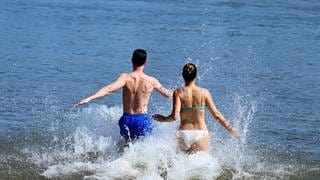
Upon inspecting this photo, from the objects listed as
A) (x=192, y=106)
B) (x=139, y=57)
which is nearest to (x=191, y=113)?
(x=192, y=106)

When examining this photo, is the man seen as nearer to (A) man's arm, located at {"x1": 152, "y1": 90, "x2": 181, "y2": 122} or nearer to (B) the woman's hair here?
Answer: (A) man's arm, located at {"x1": 152, "y1": 90, "x2": 181, "y2": 122}

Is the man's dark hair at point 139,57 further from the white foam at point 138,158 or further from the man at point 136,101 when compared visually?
the white foam at point 138,158

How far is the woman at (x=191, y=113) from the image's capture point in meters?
9.46

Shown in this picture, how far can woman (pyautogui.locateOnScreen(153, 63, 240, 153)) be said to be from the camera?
31.0 feet

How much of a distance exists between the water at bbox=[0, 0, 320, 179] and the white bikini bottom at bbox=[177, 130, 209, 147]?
269 millimetres

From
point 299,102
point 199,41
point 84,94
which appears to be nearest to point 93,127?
point 84,94

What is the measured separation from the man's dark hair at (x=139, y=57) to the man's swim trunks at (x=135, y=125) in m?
0.76

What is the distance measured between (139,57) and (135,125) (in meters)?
1.00

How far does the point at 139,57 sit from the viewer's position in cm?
984

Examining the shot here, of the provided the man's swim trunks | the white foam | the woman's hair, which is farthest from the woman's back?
the man's swim trunks

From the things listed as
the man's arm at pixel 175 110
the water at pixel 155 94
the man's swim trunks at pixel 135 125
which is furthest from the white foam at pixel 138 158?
the man's arm at pixel 175 110

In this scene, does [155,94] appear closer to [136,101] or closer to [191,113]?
[136,101]

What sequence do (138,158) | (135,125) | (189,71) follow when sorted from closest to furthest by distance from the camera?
(189,71) < (135,125) < (138,158)

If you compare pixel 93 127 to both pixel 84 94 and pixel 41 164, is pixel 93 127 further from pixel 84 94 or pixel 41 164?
pixel 84 94
